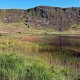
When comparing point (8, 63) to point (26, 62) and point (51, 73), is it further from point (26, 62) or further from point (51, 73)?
point (51, 73)

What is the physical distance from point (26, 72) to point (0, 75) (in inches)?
45.1

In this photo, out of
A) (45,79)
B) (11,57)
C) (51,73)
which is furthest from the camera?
(11,57)

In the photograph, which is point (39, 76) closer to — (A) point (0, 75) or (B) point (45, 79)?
(B) point (45, 79)

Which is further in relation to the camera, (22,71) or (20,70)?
(20,70)

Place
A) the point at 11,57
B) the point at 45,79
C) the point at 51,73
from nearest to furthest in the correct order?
the point at 45,79 < the point at 51,73 < the point at 11,57

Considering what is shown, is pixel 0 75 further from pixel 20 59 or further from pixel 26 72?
pixel 20 59

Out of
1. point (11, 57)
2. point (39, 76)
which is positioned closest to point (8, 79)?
point (39, 76)

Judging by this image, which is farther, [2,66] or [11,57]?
[11,57]

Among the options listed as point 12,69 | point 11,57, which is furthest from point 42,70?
point 11,57

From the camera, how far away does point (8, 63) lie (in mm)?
12484

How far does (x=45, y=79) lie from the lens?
10.7m

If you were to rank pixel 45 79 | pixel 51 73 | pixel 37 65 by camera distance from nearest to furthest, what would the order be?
pixel 45 79
pixel 51 73
pixel 37 65

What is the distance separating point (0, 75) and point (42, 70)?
6.22 feet

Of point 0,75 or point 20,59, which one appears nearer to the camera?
point 0,75
